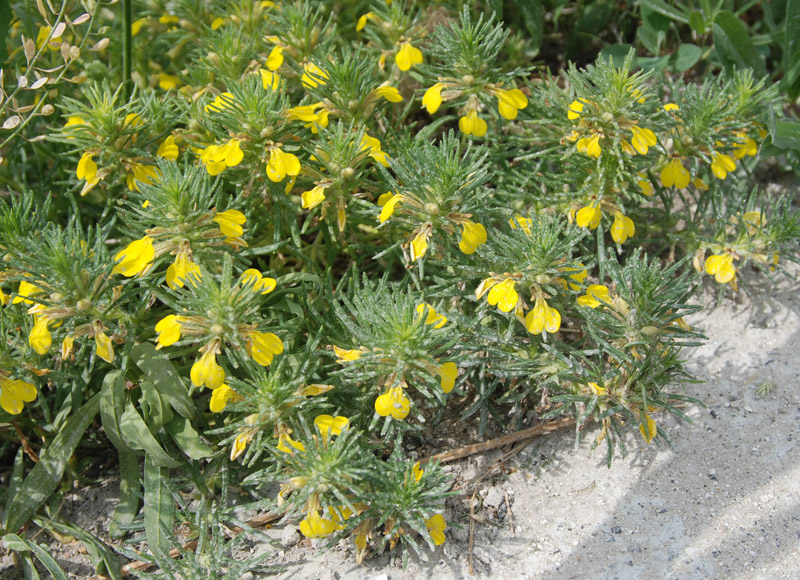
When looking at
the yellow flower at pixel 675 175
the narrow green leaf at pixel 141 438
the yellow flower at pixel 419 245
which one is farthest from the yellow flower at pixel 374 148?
the narrow green leaf at pixel 141 438

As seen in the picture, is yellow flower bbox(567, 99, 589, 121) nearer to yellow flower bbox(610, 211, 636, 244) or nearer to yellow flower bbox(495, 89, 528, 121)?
yellow flower bbox(495, 89, 528, 121)

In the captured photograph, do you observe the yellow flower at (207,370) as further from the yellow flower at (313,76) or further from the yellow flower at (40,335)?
the yellow flower at (313,76)

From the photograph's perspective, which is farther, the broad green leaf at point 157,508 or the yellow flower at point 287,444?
the broad green leaf at point 157,508

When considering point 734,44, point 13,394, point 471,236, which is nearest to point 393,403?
point 471,236

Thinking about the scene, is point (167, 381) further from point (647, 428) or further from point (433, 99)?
point (647, 428)

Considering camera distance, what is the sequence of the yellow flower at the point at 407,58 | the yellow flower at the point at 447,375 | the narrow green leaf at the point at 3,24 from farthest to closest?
the narrow green leaf at the point at 3,24 → the yellow flower at the point at 407,58 → the yellow flower at the point at 447,375

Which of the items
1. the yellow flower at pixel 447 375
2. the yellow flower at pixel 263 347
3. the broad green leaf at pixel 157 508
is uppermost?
the yellow flower at pixel 263 347

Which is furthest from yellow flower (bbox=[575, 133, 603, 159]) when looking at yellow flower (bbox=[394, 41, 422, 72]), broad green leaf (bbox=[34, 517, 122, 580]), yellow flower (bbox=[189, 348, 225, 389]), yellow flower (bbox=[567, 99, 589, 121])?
broad green leaf (bbox=[34, 517, 122, 580])
